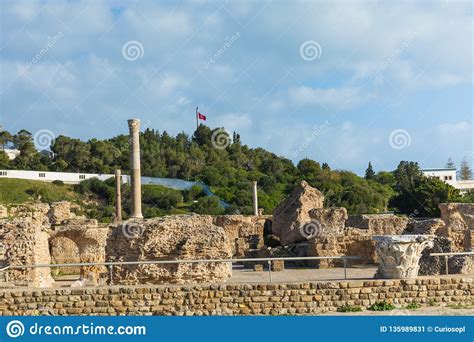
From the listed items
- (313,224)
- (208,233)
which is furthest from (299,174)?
(208,233)

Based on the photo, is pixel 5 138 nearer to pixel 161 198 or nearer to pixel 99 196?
pixel 99 196

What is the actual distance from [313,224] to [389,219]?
9.31 feet

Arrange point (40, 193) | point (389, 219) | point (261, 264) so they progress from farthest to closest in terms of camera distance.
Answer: point (40, 193)
point (389, 219)
point (261, 264)

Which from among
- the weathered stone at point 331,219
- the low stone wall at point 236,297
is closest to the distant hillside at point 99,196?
the weathered stone at point 331,219

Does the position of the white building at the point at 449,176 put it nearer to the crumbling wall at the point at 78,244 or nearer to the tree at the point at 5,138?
the tree at the point at 5,138

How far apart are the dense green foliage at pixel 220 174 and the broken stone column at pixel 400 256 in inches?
1491

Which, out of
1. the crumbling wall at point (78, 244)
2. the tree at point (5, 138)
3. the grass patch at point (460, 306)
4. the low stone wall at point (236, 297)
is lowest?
the grass patch at point (460, 306)

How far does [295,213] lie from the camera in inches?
1040

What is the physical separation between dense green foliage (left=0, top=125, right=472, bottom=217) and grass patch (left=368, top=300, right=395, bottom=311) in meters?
38.8

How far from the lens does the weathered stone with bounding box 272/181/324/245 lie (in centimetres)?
2591

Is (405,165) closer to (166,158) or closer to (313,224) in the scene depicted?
(166,158)

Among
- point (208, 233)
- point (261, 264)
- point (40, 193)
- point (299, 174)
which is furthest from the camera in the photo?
point (299, 174)

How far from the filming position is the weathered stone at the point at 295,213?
25906 millimetres

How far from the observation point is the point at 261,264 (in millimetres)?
21828
